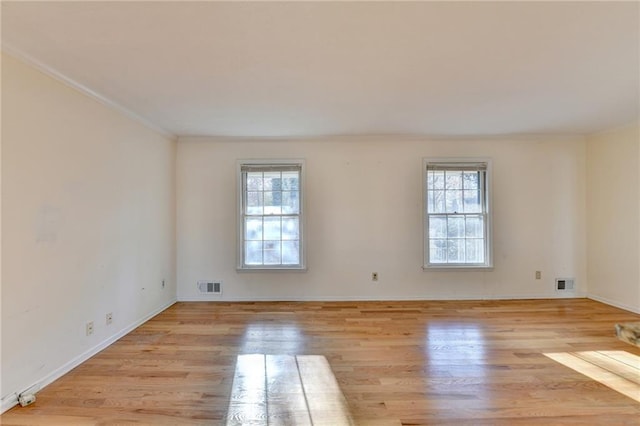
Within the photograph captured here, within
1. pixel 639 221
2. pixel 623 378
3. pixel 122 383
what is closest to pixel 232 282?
pixel 122 383

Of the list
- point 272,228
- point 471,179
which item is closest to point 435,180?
point 471,179

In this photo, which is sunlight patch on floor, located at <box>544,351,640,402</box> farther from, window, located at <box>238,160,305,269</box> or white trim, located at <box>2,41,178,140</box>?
white trim, located at <box>2,41,178,140</box>

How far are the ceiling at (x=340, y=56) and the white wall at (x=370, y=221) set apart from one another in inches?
39.6

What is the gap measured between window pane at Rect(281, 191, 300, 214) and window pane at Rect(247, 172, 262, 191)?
37 cm

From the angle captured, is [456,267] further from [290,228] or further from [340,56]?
[340,56]

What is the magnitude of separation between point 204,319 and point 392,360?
2.23m

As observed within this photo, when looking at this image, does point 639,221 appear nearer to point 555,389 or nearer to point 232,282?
point 555,389

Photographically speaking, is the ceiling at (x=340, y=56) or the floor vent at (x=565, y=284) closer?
the ceiling at (x=340, y=56)

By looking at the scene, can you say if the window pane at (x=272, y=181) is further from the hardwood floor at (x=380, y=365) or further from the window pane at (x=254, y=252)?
the hardwood floor at (x=380, y=365)

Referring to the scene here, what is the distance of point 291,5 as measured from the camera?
1570 mm

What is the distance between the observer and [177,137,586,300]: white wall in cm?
438

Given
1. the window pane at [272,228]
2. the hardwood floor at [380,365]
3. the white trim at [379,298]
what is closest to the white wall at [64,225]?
the hardwood floor at [380,365]

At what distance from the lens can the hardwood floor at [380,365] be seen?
192 centimetres

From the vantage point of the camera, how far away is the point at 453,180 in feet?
14.6
